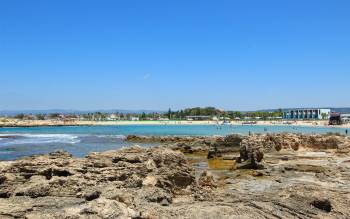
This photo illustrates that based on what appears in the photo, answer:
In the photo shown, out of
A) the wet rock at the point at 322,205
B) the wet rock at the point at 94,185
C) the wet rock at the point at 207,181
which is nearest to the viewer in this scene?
the wet rock at the point at 94,185

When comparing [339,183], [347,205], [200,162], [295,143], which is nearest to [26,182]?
[347,205]

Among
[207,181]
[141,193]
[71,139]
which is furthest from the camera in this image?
[71,139]

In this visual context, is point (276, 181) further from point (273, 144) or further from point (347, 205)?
point (273, 144)

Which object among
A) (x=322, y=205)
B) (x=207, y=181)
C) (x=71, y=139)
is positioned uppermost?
(x=322, y=205)

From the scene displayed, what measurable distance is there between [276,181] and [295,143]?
67.9 ft

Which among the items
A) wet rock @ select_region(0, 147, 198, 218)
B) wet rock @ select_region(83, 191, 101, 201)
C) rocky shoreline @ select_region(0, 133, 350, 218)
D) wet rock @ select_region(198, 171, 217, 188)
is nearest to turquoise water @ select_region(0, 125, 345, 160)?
wet rock @ select_region(198, 171, 217, 188)

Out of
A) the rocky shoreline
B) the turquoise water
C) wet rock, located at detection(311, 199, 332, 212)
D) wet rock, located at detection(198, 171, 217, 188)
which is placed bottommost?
the turquoise water

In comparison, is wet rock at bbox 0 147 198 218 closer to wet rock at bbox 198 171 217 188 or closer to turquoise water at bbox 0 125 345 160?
wet rock at bbox 198 171 217 188

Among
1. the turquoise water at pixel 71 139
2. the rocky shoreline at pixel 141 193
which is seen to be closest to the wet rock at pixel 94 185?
the rocky shoreline at pixel 141 193

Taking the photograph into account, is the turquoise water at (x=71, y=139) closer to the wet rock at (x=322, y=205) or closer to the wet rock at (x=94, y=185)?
the wet rock at (x=94, y=185)

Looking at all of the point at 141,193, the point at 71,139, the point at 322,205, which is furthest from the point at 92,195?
the point at 71,139

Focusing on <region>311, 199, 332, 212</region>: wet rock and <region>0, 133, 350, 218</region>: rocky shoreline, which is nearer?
<region>0, 133, 350, 218</region>: rocky shoreline

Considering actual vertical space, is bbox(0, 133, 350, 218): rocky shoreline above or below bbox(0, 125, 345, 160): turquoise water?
above

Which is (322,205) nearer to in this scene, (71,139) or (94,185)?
(94,185)
